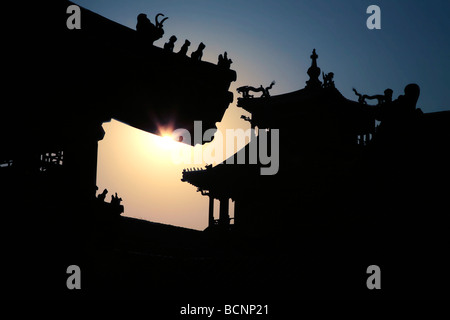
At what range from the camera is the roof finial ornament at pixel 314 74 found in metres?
25.1

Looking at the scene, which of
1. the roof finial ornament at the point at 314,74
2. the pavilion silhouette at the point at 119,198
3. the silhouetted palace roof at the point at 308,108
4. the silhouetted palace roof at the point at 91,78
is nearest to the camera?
the pavilion silhouette at the point at 119,198

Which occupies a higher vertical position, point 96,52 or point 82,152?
point 96,52

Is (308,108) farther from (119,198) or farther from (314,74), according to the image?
(119,198)

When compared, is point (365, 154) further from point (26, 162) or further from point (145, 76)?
point (26, 162)

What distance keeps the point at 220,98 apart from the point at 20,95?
9.42 feet

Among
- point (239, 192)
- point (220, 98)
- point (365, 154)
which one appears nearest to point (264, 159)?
point (239, 192)

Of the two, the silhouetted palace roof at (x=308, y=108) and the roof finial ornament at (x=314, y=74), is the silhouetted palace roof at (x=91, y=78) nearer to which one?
the silhouetted palace roof at (x=308, y=108)

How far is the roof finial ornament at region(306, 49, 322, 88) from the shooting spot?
25.1m

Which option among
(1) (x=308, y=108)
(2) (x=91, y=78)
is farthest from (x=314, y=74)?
(2) (x=91, y=78)

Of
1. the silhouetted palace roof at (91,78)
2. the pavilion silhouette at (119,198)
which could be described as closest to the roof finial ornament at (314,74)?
the pavilion silhouette at (119,198)

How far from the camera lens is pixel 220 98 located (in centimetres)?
750

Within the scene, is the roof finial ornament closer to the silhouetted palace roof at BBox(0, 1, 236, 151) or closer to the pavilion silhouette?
the pavilion silhouette

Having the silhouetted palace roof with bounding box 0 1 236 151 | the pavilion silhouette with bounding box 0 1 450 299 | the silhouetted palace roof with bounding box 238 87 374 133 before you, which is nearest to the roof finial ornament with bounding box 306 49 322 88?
the silhouetted palace roof with bounding box 238 87 374 133
